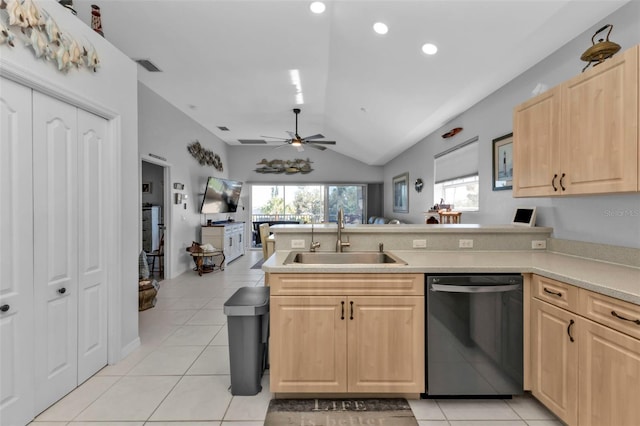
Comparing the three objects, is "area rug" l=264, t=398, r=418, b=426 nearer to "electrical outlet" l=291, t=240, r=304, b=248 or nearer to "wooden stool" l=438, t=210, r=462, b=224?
"electrical outlet" l=291, t=240, r=304, b=248

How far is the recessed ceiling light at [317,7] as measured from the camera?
265 cm

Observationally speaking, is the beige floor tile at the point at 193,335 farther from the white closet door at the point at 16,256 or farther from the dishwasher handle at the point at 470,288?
the dishwasher handle at the point at 470,288

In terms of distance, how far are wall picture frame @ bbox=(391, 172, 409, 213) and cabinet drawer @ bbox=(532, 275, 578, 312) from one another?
481cm

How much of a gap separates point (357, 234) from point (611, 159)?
5.26 ft

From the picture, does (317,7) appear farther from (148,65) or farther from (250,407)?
(250,407)

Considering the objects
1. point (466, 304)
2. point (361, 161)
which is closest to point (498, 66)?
point (466, 304)

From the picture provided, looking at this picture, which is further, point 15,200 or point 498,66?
point 498,66

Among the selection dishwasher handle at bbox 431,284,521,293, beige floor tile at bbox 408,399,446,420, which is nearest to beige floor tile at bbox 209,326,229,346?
beige floor tile at bbox 408,399,446,420

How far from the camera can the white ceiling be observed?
7.70 feet

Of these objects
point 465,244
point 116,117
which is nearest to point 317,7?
point 116,117

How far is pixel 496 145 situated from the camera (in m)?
3.26

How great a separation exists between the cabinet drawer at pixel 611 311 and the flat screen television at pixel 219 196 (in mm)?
6259

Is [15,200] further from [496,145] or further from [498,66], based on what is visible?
[496,145]

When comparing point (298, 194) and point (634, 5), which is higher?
point (634, 5)
